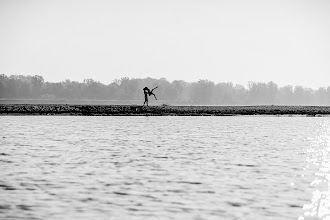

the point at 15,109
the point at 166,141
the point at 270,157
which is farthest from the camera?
the point at 15,109

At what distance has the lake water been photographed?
15.9 meters

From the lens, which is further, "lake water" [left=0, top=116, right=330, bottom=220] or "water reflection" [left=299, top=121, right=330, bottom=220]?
"lake water" [left=0, top=116, right=330, bottom=220]

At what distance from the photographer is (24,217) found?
49.5ft

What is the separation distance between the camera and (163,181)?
2102 centimetres

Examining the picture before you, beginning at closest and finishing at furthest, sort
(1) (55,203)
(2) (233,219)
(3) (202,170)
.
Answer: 1. (2) (233,219)
2. (1) (55,203)
3. (3) (202,170)

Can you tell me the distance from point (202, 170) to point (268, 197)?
6.33 m

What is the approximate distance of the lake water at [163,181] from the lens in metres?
15.9

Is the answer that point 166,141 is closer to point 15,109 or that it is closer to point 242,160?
point 242,160

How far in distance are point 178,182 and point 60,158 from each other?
888cm

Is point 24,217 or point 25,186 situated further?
point 25,186

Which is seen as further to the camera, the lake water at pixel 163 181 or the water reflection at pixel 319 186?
the lake water at pixel 163 181

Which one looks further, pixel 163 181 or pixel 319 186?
pixel 163 181

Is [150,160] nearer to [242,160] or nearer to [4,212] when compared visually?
[242,160]

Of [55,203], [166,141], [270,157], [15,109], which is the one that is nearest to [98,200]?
[55,203]
